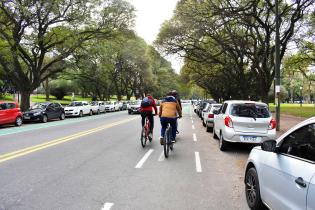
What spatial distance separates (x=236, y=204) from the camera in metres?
5.42

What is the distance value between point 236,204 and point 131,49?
57142mm

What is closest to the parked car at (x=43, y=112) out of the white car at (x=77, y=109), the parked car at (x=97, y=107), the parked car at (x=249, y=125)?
the white car at (x=77, y=109)

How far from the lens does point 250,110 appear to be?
1106cm

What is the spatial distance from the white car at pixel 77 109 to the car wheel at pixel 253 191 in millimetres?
29469

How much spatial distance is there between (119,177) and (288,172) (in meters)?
4.06

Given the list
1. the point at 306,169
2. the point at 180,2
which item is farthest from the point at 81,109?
the point at 306,169

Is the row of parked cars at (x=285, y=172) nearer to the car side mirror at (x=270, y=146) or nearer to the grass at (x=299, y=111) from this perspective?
the car side mirror at (x=270, y=146)

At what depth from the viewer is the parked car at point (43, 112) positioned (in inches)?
997

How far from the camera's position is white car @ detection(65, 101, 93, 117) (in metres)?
33.4

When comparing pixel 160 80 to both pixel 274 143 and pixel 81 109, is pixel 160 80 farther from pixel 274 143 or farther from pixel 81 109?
pixel 274 143

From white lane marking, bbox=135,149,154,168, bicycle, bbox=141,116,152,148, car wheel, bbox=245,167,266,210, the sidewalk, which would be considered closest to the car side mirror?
car wheel, bbox=245,167,266,210

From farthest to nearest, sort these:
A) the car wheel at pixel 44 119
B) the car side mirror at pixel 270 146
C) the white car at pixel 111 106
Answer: the white car at pixel 111 106 → the car wheel at pixel 44 119 → the car side mirror at pixel 270 146

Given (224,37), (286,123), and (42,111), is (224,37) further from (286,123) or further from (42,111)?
(42,111)

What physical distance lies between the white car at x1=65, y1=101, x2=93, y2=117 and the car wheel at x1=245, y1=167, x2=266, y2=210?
29.5 meters
